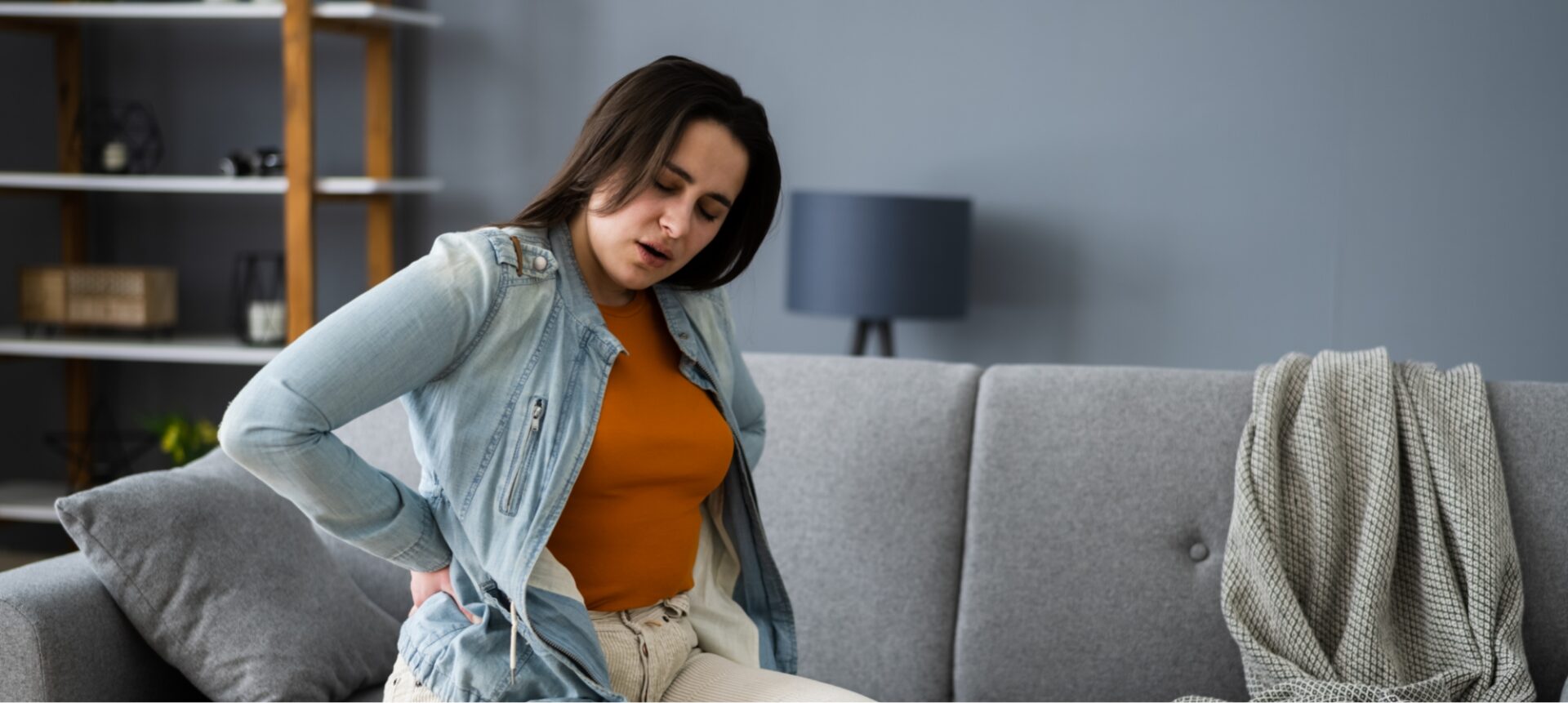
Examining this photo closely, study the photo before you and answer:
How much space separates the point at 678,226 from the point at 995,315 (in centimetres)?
228

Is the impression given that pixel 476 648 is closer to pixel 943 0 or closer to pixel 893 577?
pixel 893 577

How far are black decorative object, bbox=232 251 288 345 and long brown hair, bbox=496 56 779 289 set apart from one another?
2.21 metres

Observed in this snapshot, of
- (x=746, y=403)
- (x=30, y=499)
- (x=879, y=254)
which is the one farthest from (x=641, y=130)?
(x=30, y=499)

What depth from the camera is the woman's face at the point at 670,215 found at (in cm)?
139

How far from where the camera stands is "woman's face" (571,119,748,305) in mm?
1389

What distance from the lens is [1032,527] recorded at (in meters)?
2.01

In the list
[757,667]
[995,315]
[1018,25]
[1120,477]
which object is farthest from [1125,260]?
[757,667]

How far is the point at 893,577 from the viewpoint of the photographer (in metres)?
2.04

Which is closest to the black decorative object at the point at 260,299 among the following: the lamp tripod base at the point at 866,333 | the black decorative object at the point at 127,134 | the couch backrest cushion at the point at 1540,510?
the black decorative object at the point at 127,134

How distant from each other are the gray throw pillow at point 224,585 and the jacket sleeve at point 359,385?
51cm

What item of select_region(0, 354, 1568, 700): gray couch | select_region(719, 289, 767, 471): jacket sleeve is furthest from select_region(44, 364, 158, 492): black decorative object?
select_region(719, 289, 767, 471): jacket sleeve

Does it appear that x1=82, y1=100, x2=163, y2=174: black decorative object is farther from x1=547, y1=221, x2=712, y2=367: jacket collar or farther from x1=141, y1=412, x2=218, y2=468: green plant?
x1=547, y1=221, x2=712, y2=367: jacket collar

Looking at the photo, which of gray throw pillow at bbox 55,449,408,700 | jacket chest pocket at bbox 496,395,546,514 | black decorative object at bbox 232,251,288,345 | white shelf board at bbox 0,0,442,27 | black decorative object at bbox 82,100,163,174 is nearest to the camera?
jacket chest pocket at bbox 496,395,546,514

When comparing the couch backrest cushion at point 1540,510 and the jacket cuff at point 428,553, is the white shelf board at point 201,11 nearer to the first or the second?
the jacket cuff at point 428,553
